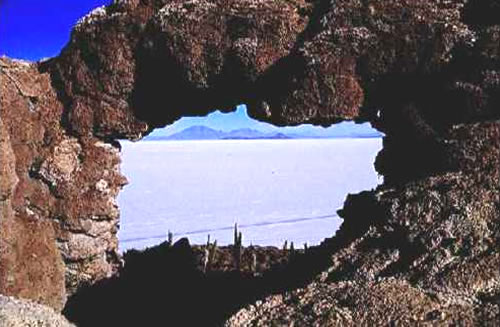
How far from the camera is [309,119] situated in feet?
26.0

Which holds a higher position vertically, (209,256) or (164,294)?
(209,256)

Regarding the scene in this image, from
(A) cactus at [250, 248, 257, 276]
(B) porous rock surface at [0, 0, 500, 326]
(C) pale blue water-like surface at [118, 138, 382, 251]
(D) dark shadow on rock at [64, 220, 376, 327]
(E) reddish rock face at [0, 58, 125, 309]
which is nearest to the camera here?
(B) porous rock surface at [0, 0, 500, 326]

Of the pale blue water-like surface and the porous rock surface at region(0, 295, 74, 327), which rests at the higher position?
the pale blue water-like surface

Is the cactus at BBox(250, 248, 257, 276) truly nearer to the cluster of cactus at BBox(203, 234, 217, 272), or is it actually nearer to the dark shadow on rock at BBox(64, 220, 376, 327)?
the dark shadow on rock at BBox(64, 220, 376, 327)

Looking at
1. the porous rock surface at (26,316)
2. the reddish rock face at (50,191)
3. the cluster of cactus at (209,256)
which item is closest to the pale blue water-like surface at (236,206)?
the cluster of cactus at (209,256)

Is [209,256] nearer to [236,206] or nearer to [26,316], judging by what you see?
[26,316]

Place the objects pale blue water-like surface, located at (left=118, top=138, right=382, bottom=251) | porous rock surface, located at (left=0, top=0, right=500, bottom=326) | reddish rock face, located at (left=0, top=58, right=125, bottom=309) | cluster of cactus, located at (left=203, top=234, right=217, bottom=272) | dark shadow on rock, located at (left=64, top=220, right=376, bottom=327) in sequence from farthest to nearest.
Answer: pale blue water-like surface, located at (left=118, top=138, right=382, bottom=251) < cluster of cactus, located at (left=203, top=234, right=217, bottom=272) < dark shadow on rock, located at (left=64, top=220, right=376, bottom=327) < reddish rock face, located at (left=0, top=58, right=125, bottom=309) < porous rock surface, located at (left=0, top=0, right=500, bottom=326)

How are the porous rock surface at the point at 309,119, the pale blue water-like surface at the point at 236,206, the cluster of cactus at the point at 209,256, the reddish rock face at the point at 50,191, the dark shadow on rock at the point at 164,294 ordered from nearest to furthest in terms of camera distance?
the porous rock surface at the point at 309,119 < the reddish rock face at the point at 50,191 < the dark shadow on rock at the point at 164,294 < the cluster of cactus at the point at 209,256 < the pale blue water-like surface at the point at 236,206

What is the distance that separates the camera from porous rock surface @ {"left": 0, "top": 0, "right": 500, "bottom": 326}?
14.7 feet

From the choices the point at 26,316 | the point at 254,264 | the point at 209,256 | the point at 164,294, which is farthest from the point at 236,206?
the point at 26,316

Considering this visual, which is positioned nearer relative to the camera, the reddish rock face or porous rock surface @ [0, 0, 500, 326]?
porous rock surface @ [0, 0, 500, 326]

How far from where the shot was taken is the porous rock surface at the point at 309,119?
448 centimetres

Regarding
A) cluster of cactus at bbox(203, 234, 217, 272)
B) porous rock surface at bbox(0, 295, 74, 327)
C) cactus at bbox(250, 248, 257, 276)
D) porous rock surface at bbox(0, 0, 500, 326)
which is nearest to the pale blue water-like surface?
cactus at bbox(250, 248, 257, 276)

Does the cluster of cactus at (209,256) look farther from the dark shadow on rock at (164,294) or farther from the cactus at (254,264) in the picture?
the cactus at (254,264)
